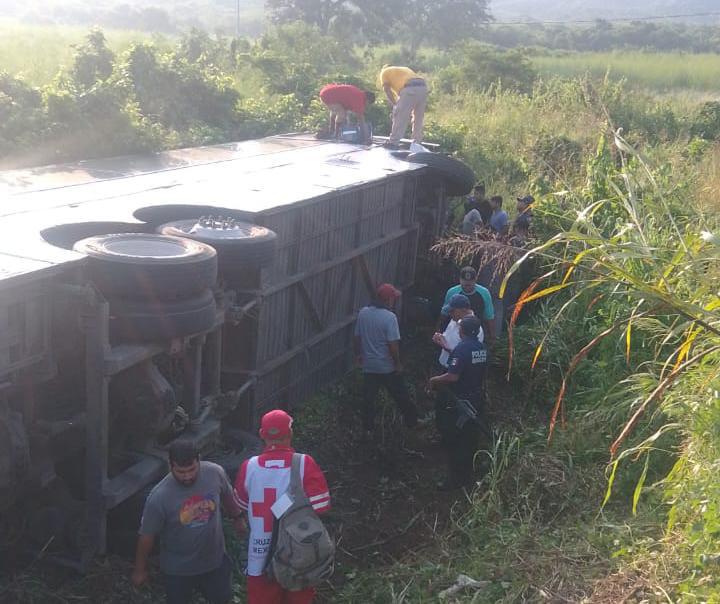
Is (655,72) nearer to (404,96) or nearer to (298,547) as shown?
(404,96)

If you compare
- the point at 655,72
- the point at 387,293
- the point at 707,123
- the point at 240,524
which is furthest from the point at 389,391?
the point at 655,72

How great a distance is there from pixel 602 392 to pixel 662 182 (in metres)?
2.95

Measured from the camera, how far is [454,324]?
7.56 metres

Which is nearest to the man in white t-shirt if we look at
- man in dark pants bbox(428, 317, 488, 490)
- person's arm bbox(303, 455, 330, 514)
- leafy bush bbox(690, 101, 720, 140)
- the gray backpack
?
man in dark pants bbox(428, 317, 488, 490)

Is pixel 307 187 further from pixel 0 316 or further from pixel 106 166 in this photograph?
pixel 0 316

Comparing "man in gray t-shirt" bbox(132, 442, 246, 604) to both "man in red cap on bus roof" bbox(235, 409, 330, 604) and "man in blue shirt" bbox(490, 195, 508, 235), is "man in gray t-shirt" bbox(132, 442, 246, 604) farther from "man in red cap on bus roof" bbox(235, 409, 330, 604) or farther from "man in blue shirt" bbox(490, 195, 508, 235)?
"man in blue shirt" bbox(490, 195, 508, 235)

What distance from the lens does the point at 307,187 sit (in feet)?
26.6

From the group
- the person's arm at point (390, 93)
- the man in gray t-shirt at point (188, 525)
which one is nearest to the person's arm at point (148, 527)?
the man in gray t-shirt at point (188, 525)

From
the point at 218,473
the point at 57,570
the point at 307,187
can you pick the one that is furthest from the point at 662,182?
the point at 57,570

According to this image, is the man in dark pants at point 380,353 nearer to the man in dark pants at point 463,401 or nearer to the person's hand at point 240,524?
the man in dark pants at point 463,401

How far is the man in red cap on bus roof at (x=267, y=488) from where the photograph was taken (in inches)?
170

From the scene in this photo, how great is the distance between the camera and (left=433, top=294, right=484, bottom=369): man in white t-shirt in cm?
733

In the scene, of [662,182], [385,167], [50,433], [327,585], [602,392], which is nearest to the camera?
[50,433]

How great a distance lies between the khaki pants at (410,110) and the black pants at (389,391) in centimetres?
546
